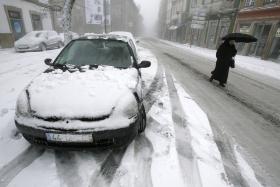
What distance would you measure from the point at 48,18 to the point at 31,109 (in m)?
25.6

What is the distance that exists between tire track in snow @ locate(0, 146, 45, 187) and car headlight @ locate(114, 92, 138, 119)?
134 cm

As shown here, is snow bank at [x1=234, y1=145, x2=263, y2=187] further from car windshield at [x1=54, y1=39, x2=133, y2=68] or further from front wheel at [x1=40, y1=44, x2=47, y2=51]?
front wheel at [x1=40, y1=44, x2=47, y2=51]

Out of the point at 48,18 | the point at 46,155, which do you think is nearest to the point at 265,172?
the point at 46,155

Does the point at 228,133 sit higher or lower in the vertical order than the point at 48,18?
lower

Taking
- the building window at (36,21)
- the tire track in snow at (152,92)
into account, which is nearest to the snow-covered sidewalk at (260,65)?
the tire track in snow at (152,92)

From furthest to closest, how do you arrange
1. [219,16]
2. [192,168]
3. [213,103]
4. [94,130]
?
[219,16] → [213,103] → [192,168] → [94,130]

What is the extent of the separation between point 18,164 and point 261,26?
20.1 m

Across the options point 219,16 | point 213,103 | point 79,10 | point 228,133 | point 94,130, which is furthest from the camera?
point 79,10

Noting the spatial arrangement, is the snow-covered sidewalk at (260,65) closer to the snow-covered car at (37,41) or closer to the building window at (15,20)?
the snow-covered car at (37,41)

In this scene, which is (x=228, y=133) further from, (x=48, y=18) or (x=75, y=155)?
(x=48, y=18)

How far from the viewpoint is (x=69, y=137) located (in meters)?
2.31

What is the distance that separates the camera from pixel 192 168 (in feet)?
8.57

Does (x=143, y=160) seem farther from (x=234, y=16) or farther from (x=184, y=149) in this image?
(x=234, y=16)

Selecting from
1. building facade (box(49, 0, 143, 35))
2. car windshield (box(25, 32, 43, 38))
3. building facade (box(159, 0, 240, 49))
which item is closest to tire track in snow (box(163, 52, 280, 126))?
car windshield (box(25, 32, 43, 38))
